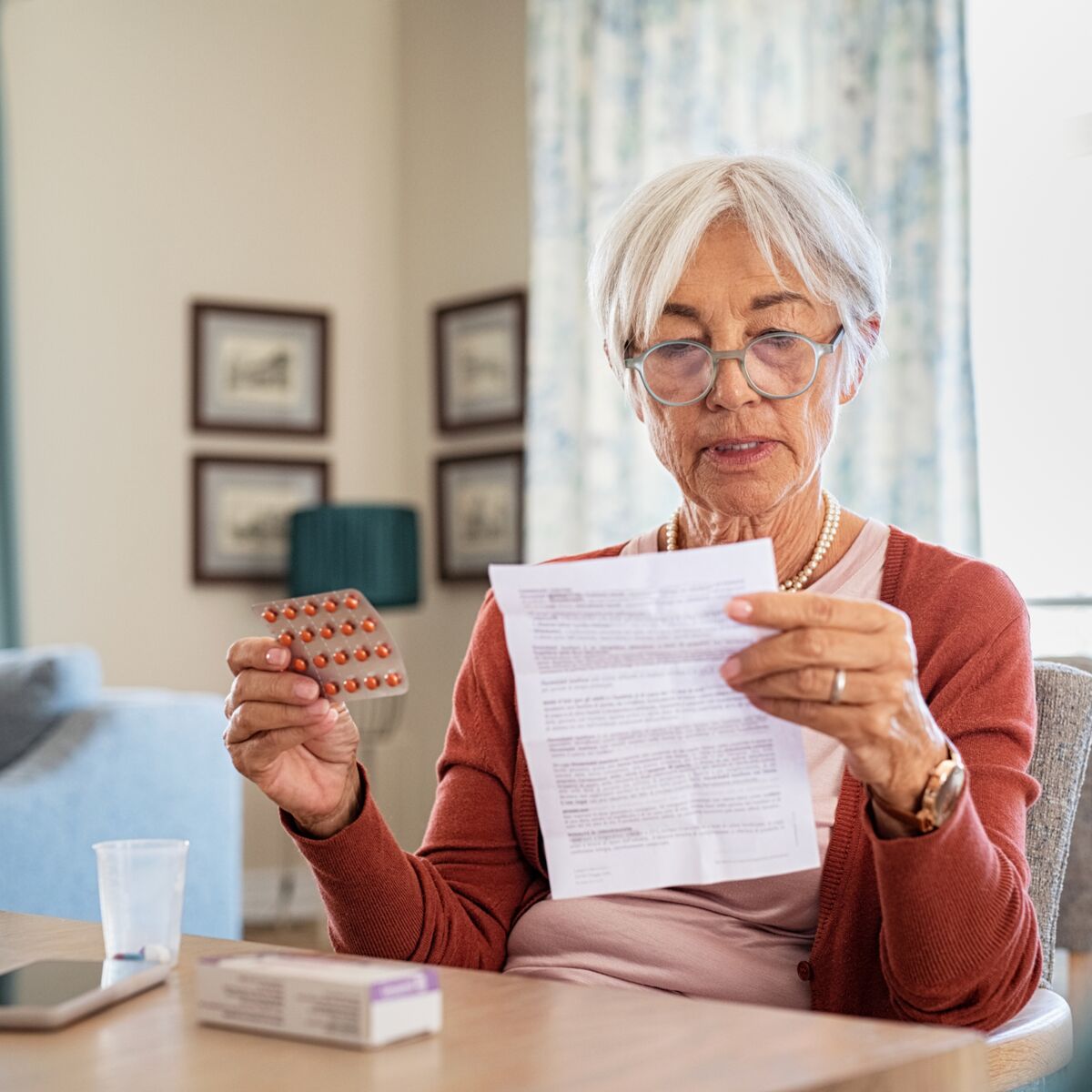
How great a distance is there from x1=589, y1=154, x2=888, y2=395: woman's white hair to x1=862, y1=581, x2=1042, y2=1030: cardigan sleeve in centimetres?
35

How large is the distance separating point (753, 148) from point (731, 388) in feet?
4.54

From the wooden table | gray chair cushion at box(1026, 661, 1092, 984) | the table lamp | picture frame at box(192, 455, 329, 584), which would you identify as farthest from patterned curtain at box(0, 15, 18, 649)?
the wooden table

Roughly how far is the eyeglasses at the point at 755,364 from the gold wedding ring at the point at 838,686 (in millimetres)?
491

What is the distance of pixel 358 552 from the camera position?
470 cm

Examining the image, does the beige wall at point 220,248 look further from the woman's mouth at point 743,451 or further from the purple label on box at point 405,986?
the purple label on box at point 405,986

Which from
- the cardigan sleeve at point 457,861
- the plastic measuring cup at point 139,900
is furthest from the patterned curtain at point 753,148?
the plastic measuring cup at point 139,900

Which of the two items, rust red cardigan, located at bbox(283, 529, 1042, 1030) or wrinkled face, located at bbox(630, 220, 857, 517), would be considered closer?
rust red cardigan, located at bbox(283, 529, 1042, 1030)

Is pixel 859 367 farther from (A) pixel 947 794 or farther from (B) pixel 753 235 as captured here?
(A) pixel 947 794

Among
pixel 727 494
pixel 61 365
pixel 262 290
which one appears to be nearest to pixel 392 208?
pixel 262 290

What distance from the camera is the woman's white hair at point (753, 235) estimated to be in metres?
1.49

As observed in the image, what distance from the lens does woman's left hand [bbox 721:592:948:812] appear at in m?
1.04

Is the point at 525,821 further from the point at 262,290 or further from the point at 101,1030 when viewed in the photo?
the point at 262,290

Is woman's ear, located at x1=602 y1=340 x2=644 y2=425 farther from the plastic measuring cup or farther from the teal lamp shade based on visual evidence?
the teal lamp shade

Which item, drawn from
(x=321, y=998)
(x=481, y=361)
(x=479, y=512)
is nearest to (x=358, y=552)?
(x=479, y=512)
